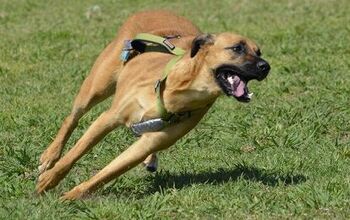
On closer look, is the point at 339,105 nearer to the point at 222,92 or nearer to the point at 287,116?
the point at 287,116

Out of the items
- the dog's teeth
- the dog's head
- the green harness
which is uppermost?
the dog's head

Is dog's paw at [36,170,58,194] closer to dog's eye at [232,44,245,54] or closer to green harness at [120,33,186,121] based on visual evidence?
green harness at [120,33,186,121]

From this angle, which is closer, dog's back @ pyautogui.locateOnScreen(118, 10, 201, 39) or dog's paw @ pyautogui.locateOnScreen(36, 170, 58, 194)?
dog's paw @ pyautogui.locateOnScreen(36, 170, 58, 194)

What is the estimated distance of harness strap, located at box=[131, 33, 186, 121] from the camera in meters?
5.72

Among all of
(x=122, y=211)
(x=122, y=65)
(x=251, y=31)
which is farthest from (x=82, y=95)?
(x=251, y=31)

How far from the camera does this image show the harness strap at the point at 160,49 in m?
5.72

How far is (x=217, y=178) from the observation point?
20.5 feet

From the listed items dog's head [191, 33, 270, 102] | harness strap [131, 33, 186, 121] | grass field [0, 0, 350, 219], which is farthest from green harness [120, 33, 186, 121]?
grass field [0, 0, 350, 219]

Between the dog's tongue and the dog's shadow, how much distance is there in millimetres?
813

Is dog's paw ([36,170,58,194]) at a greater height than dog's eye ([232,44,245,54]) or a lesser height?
lesser

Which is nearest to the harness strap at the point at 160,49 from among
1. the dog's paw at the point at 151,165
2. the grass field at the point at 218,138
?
the grass field at the point at 218,138

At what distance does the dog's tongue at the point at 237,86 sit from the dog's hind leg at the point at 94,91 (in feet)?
4.80

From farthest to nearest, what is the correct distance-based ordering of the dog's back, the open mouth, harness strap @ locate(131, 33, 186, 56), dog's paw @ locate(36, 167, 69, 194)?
the dog's back, harness strap @ locate(131, 33, 186, 56), dog's paw @ locate(36, 167, 69, 194), the open mouth

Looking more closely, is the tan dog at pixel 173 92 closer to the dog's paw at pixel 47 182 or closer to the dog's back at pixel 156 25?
the dog's paw at pixel 47 182
